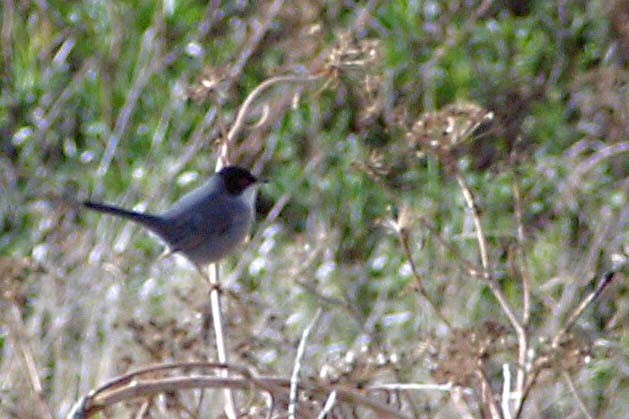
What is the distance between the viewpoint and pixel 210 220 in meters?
4.96

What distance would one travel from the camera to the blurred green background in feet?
17.4

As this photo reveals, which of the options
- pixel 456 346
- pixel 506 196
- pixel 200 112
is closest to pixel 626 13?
pixel 506 196

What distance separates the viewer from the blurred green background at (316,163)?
529 cm

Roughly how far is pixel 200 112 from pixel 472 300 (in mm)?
2280

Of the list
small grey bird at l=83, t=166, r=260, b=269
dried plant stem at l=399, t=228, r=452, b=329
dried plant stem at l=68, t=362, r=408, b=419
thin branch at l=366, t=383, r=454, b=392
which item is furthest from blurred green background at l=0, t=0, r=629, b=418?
dried plant stem at l=68, t=362, r=408, b=419

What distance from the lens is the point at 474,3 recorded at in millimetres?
7918

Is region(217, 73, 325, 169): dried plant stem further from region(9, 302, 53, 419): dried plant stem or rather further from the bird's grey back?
the bird's grey back

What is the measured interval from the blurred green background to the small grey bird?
0.71ft

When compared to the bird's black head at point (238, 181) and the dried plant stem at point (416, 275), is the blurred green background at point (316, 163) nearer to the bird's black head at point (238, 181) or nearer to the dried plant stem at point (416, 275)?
the bird's black head at point (238, 181)

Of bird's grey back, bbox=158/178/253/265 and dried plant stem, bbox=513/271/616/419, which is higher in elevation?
bird's grey back, bbox=158/178/253/265

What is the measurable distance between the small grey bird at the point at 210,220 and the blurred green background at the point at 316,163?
22 centimetres

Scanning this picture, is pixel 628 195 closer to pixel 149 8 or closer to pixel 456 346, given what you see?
pixel 149 8

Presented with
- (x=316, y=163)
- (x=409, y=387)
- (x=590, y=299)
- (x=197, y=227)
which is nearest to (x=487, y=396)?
(x=409, y=387)

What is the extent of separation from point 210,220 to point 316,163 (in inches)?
73.3
